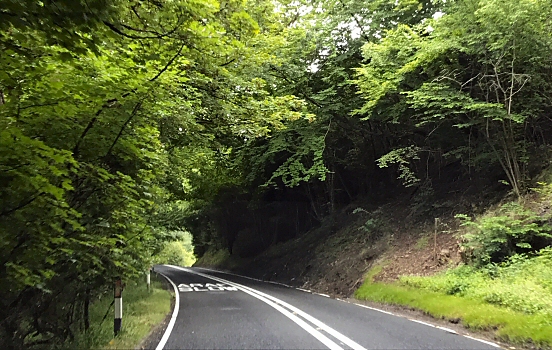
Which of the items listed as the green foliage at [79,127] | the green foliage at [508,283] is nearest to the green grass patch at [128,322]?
the green foliage at [79,127]

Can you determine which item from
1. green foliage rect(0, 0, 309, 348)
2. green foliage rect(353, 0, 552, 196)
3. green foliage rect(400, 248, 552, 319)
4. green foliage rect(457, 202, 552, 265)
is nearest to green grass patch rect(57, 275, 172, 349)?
green foliage rect(0, 0, 309, 348)

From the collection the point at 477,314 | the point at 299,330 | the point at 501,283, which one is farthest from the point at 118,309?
the point at 501,283

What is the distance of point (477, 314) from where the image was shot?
26.5 feet

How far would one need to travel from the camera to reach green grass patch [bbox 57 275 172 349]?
7152 mm

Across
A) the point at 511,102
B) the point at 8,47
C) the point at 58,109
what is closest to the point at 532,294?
the point at 511,102

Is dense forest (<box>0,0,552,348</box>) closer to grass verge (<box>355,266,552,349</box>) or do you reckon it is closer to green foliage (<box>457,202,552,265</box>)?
green foliage (<box>457,202,552,265</box>)

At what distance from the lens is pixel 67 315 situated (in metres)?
7.61

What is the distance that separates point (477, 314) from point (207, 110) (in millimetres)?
7329

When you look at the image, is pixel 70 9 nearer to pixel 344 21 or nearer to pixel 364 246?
pixel 344 21

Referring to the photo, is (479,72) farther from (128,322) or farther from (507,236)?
(128,322)

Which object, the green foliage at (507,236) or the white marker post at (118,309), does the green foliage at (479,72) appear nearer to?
the green foliage at (507,236)

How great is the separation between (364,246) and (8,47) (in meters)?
15.8

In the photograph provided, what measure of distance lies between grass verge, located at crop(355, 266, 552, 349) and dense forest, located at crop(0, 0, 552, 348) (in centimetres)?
502

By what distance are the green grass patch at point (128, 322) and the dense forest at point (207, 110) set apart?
478 mm
